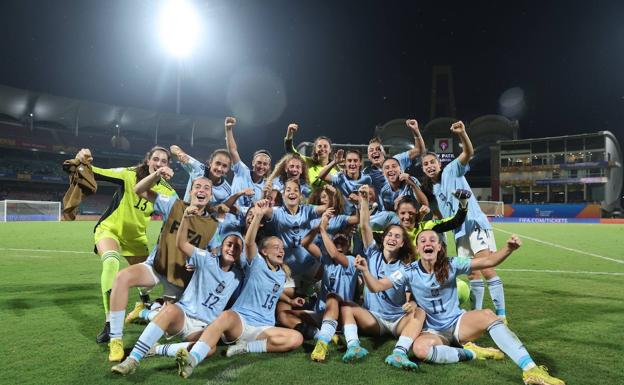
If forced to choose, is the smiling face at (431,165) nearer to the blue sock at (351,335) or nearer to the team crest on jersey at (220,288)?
the blue sock at (351,335)

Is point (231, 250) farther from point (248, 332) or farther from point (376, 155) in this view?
point (376, 155)

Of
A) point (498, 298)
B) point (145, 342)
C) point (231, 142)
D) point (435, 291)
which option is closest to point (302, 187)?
point (231, 142)

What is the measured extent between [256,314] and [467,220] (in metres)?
2.67

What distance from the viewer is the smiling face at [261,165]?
18.1ft

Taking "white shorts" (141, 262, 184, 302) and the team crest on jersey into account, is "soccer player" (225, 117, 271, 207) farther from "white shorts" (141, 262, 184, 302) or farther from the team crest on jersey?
the team crest on jersey

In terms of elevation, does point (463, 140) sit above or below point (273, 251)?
above

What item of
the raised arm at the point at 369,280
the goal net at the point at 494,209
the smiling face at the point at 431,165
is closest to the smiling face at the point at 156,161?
the raised arm at the point at 369,280

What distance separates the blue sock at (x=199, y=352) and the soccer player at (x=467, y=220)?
301cm

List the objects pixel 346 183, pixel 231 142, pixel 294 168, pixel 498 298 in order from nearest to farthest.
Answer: pixel 498 298 → pixel 294 168 → pixel 346 183 → pixel 231 142

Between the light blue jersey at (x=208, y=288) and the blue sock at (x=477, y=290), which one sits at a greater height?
the light blue jersey at (x=208, y=288)

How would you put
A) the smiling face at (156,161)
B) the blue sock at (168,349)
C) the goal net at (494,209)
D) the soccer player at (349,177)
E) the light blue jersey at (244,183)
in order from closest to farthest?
the blue sock at (168,349)
the smiling face at (156,161)
the soccer player at (349,177)
the light blue jersey at (244,183)
the goal net at (494,209)

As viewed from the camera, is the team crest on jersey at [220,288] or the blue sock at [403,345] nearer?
the blue sock at [403,345]

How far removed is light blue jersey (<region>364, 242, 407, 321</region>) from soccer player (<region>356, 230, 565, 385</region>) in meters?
0.13

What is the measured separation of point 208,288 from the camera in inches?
A: 143
